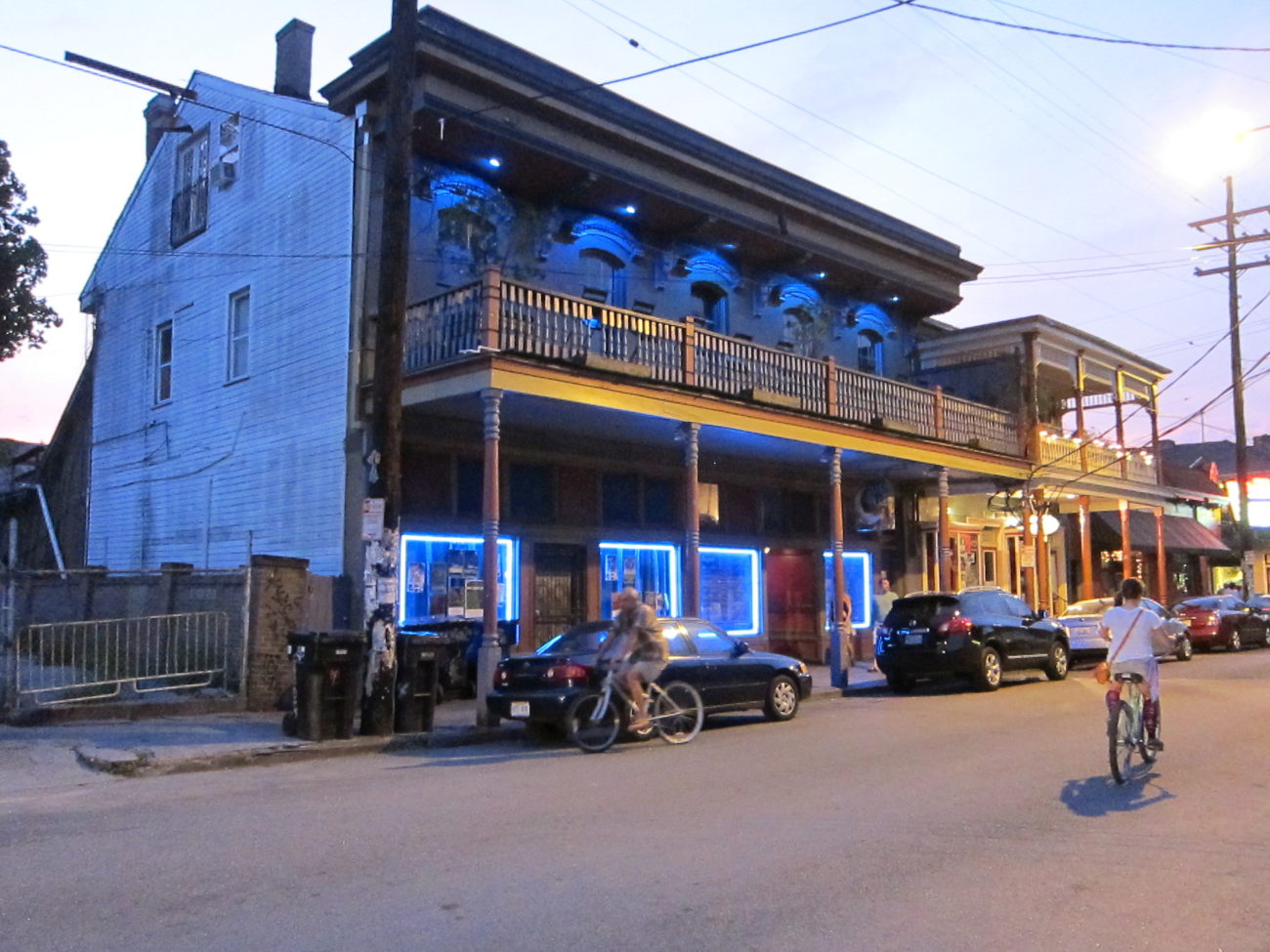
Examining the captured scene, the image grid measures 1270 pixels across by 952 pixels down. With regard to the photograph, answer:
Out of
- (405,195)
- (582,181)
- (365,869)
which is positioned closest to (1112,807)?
(365,869)

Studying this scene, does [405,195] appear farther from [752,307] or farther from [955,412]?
[955,412]

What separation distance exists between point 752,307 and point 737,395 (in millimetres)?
5021

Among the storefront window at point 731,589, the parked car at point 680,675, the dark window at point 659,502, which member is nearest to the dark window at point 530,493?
the dark window at point 659,502

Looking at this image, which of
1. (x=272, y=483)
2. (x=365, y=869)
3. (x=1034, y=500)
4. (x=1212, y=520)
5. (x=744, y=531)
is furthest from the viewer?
(x=1212, y=520)

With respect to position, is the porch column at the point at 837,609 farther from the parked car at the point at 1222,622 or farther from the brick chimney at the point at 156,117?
the brick chimney at the point at 156,117

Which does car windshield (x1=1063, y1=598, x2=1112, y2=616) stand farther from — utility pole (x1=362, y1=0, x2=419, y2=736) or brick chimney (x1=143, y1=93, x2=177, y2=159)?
brick chimney (x1=143, y1=93, x2=177, y2=159)

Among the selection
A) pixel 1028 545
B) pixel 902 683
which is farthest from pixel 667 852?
pixel 1028 545

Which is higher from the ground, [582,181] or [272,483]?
[582,181]

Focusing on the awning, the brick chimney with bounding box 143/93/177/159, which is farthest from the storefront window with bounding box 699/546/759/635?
the awning

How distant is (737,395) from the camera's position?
18047 millimetres

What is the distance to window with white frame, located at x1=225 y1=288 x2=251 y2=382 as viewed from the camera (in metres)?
19.3

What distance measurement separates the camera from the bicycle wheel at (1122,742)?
8.76 meters

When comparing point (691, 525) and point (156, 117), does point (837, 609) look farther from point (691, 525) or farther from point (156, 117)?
point (156, 117)

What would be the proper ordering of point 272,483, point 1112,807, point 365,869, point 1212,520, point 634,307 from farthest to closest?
1. point 1212,520
2. point 634,307
3. point 272,483
4. point 1112,807
5. point 365,869
